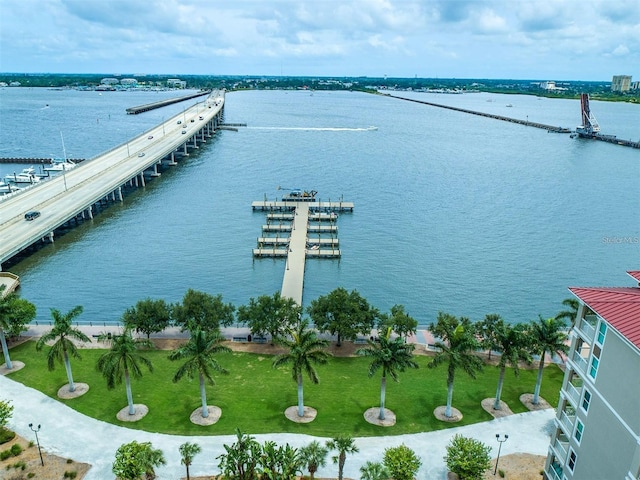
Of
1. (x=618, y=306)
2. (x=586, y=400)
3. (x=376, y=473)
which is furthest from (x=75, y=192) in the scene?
(x=618, y=306)

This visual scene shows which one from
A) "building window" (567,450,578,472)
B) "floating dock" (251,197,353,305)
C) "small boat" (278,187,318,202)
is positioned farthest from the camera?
"small boat" (278,187,318,202)

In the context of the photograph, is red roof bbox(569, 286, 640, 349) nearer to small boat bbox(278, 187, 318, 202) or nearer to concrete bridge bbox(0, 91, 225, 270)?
concrete bridge bbox(0, 91, 225, 270)

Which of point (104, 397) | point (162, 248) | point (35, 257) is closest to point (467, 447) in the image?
point (104, 397)

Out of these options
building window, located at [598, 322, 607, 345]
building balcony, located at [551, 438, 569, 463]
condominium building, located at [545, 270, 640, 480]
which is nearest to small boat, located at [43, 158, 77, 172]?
building balcony, located at [551, 438, 569, 463]

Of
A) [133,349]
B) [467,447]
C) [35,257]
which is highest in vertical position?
[133,349]

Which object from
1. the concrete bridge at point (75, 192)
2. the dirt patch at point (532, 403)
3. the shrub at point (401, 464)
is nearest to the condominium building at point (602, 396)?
→ the shrub at point (401, 464)

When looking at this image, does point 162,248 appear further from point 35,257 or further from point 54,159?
point 54,159
